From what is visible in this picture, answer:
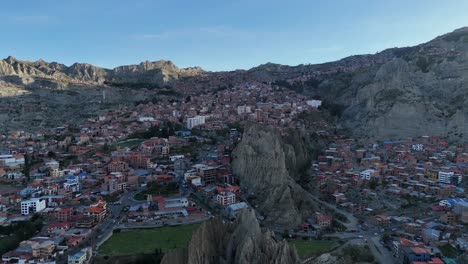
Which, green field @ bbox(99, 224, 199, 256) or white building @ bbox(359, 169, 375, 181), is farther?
white building @ bbox(359, 169, 375, 181)

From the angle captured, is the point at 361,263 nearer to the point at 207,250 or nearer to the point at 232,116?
the point at 207,250

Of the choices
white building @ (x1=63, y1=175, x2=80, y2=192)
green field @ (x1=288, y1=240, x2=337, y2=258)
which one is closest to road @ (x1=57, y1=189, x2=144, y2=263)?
white building @ (x1=63, y1=175, x2=80, y2=192)

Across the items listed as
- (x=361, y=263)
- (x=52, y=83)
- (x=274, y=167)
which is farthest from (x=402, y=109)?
(x=52, y=83)

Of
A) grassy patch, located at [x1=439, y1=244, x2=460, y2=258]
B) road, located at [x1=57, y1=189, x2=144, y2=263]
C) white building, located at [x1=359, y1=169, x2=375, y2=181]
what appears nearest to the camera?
road, located at [x1=57, y1=189, x2=144, y2=263]

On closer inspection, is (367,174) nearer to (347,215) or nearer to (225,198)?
(347,215)

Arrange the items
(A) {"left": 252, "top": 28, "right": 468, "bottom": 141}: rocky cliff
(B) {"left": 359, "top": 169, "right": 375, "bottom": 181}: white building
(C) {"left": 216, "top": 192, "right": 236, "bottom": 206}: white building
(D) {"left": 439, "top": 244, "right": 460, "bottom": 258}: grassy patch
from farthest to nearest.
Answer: (A) {"left": 252, "top": 28, "right": 468, "bottom": 141}: rocky cliff, (B) {"left": 359, "top": 169, "right": 375, "bottom": 181}: white building, (C) {"left": 216, "top": 192, "right": 236, "bottom": 206}: white building, (D) {"left": 439, "top": 244, "right": 460, "bottom": 258}: grassy patch

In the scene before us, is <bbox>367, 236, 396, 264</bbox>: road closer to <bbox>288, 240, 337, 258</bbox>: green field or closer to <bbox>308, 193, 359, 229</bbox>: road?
<bbox>288, 240, 337, 258</bbox>: green field

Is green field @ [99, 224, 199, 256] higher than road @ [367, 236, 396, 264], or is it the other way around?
green field @ [99, 224, 199, 256]

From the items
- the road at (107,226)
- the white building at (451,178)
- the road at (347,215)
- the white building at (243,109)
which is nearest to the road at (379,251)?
the road at (347,215)

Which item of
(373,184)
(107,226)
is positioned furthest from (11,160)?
(373,184)
